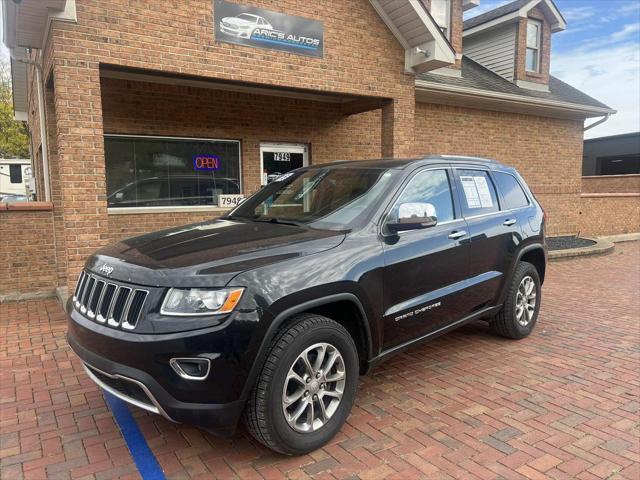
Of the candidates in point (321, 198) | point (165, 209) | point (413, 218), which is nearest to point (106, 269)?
point (321, 198)

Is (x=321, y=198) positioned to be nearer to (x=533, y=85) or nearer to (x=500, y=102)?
(x=500, y=102)

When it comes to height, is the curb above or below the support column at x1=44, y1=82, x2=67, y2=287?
below

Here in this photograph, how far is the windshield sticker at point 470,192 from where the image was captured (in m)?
4.46

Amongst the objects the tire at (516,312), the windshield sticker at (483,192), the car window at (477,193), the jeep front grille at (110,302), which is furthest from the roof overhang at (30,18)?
the tire at (516,312)

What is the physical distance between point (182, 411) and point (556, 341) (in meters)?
4.20

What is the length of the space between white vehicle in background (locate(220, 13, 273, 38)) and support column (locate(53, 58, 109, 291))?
1.90 meters

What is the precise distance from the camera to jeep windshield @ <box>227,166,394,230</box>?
142 inches

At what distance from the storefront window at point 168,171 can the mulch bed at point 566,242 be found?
7.84 meters

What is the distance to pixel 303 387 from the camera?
2.93 meters

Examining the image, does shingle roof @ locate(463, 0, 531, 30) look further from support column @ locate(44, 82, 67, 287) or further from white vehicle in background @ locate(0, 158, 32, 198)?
white vehicle in background @ locate(0, 158, 32, 198)

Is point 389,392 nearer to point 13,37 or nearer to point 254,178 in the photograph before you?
point 254,178

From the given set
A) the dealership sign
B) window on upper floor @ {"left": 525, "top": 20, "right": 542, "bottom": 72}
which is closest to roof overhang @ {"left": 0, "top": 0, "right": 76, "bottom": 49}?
the dealership sign

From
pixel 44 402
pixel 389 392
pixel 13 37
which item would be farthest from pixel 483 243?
pixel 13 37

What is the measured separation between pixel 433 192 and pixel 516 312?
184 centimetres
